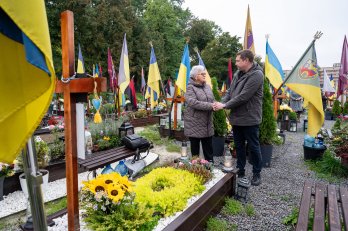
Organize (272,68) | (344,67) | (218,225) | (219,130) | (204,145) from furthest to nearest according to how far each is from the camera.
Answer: (344,67) → (272,68) → (219,130) → (204,145) → (218,225)

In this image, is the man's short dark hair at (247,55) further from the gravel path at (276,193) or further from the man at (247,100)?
the gravel path at (276,193)

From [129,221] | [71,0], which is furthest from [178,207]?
[71,0]

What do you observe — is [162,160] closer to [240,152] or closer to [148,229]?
[240,152]

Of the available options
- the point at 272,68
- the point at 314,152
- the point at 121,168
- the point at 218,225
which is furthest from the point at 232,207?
the point at 272,68

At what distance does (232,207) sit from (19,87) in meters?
3.00

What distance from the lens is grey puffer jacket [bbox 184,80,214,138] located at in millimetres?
4215

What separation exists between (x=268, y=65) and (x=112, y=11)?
22261 millimetres

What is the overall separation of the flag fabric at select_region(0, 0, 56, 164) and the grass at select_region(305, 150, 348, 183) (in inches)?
194

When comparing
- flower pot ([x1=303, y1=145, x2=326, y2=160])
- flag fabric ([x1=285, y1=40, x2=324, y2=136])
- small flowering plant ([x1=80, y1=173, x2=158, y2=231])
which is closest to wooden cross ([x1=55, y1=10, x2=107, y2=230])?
small flowering plant ([x1=80, y1=173, x2=158, y2=231])

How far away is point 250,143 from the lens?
4020mm

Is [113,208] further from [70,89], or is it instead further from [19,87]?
[19,87]

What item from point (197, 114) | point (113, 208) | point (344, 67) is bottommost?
point (113, 208)

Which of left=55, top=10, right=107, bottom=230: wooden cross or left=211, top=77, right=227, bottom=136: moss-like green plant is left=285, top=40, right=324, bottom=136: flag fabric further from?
left=55, top=10, right=107, bottom=230: wooden cross

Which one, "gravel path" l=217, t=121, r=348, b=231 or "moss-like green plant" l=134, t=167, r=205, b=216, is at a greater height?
"moss-like green plant" l=134, t=167, r=205, b=216
